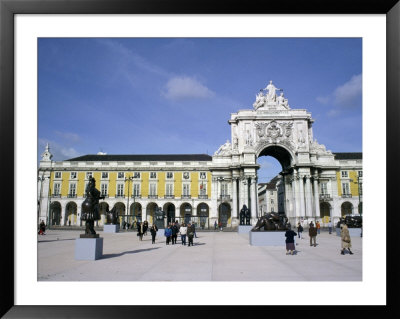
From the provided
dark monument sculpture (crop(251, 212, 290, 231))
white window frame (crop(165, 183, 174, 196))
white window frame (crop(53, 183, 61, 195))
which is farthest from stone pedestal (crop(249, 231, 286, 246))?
white window frame (crop(53, 183, 61, 195))

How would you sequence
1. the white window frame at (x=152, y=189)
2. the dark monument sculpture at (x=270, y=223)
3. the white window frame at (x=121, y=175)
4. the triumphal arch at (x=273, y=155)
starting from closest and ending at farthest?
1. the dark monument sculpture at (x=270, y=223)
2. the triumphal arch at (x=273, y=155)
3. the white window frame at (x=152, y=189)
4. the white window frame at (x=121, y=175)

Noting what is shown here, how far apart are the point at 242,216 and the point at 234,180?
15588mm

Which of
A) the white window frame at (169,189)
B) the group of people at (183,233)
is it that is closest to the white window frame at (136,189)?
the white window frame at (169,189)

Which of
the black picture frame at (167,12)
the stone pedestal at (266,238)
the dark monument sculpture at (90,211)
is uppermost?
the black picture frame at (167,12)

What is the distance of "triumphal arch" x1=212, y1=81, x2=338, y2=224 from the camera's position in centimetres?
4691

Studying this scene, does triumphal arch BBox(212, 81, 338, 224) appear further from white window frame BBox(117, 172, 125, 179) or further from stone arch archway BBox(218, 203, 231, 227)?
white window frame BBox(117, 172, 125, 179)

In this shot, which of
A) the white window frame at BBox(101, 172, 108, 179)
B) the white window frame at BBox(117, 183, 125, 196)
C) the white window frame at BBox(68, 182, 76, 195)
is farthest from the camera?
the white window frame at BBox(101, 172, 108, 179)

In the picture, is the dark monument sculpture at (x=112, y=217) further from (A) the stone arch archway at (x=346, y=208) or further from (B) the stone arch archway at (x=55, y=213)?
(A) the stone arch archway at (x=346, y=208)

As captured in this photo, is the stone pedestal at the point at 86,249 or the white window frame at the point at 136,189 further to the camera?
the white window frame at the point at 136,189

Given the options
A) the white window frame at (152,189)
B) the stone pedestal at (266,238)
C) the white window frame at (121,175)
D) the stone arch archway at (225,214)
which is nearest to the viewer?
the stone pedestal at (266,238)

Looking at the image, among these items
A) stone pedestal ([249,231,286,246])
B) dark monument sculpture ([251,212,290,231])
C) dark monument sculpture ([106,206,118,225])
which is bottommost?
dark monument sculpture ([106,206,118,225])

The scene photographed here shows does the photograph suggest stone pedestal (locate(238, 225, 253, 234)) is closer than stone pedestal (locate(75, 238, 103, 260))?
No

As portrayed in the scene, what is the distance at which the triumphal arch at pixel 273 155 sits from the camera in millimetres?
46906

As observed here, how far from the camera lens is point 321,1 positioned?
7156mm
